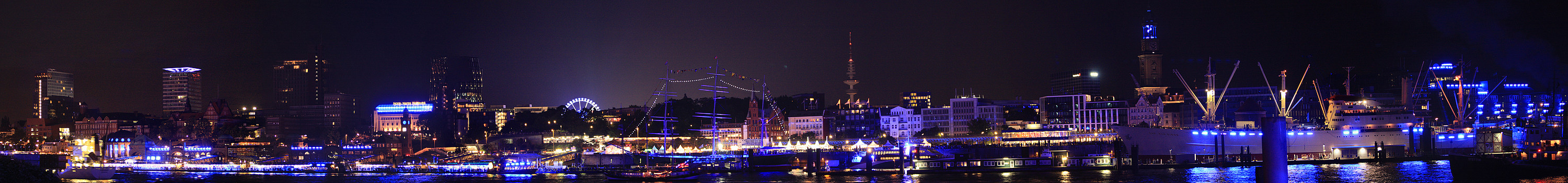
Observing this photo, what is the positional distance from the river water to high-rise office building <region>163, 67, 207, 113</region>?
78600 mm

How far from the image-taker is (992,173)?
5050cm

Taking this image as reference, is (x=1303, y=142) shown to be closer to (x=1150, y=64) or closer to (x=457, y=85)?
(x=1150, y=64)

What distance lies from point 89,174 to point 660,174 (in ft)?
93.5

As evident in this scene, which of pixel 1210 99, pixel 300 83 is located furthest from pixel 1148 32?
pixel 300 83

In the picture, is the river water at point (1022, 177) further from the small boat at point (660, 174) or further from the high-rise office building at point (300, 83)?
the high-rise office building at point (300, 83)

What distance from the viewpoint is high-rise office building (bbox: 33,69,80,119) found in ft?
362

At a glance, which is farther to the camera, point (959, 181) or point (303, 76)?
point (303, 76)

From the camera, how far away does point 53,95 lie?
11212cm

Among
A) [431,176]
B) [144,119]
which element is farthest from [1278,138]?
[144,119]

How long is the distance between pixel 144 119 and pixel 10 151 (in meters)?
21.4

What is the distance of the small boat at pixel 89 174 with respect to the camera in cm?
5691

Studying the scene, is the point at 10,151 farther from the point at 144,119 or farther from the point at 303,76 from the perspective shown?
the point at 303,76

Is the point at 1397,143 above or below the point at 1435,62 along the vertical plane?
below

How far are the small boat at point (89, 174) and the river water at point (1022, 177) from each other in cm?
76
